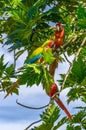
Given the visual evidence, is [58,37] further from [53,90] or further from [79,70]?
[53,90]

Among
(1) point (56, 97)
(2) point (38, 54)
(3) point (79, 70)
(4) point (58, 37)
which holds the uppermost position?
(4) point (58, 37)

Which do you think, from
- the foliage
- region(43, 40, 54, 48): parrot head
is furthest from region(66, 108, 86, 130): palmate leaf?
region(43, 40, 54, 48): parrot head

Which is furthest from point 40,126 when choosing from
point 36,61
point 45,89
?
point 36,61

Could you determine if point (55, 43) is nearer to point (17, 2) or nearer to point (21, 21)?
point (21, 21)

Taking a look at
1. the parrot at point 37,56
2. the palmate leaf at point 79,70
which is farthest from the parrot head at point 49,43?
the palmate leaf at point 79,70

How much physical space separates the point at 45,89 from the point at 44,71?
0.46 feet

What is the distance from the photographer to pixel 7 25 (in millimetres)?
3881

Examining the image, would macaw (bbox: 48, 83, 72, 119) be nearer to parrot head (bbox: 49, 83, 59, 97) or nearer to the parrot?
parrot head (bbox: 49, 83, 59, 97)

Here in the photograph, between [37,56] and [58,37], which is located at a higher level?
[58,37]

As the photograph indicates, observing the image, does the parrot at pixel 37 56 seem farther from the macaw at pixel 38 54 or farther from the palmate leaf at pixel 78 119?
the palmate leaf at pixel 78 119

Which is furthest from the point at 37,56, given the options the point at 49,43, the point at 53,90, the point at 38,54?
the point at 53,90

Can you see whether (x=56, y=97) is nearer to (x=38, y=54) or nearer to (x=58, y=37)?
(x=38, y=54)

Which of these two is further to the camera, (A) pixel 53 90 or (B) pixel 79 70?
(B) pixel 79 70

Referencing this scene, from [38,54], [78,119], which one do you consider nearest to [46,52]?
[38,54]
